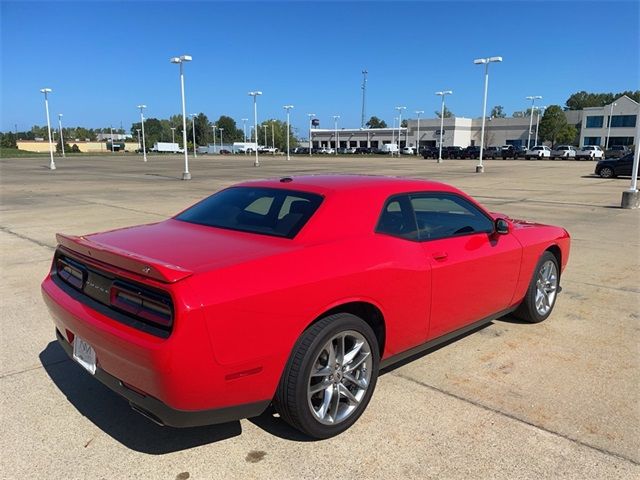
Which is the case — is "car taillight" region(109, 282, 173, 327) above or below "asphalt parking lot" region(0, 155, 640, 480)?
above

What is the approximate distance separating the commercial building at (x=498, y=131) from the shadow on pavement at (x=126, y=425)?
272 feet

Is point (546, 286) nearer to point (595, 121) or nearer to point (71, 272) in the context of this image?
point (71, 272)

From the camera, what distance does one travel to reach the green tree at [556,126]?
9112 cm

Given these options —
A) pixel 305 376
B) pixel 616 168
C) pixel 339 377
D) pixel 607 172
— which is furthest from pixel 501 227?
pixel 607 172

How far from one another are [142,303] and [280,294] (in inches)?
27.7

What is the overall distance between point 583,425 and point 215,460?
7.35 feet

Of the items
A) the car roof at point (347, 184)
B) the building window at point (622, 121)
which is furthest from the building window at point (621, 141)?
the car roof at point (347, 184)

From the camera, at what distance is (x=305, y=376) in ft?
9.11

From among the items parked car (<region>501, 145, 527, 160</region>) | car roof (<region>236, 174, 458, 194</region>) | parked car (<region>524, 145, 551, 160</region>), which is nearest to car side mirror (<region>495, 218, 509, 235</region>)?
Answer: car roof (<region>236, 174, 458, 194</region>)

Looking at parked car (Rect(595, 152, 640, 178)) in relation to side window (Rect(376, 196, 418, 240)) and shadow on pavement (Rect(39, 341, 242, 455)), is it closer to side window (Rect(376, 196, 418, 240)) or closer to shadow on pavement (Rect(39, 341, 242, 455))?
side window (Rect(376, 196, 418, 240))

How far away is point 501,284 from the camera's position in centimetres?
427

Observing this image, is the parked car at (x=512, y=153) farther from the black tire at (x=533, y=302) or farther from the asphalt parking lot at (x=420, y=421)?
the black tire at (x=533, y=302)

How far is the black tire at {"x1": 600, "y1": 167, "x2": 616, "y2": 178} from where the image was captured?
2845 centimetres

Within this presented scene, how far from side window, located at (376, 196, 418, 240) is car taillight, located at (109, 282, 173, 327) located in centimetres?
151
